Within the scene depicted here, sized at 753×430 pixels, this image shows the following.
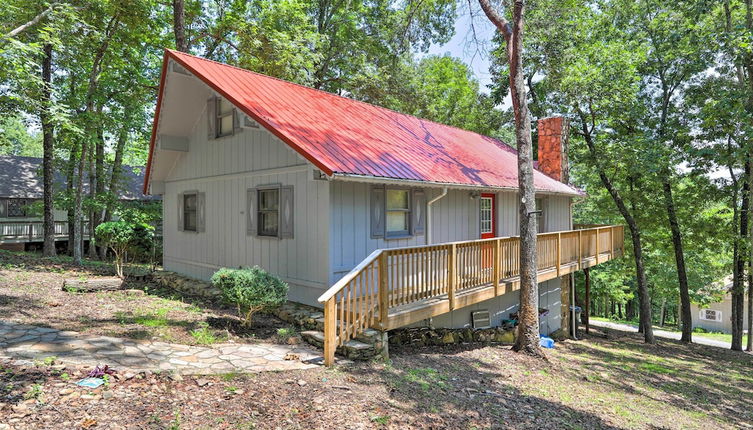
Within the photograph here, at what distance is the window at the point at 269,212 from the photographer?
8806mm

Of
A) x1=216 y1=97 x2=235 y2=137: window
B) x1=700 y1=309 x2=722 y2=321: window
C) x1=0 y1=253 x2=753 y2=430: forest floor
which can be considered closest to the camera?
x1=0 y1=253 x2=753 y2=430: forest floor

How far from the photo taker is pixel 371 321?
21.1 feet

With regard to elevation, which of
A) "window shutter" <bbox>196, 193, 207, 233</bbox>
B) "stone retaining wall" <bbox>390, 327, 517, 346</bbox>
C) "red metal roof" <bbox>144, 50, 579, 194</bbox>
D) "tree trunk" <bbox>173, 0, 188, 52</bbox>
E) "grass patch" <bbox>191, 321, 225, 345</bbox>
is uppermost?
"tree trunk" <bbox>173, 0, 188, 52</bbox>

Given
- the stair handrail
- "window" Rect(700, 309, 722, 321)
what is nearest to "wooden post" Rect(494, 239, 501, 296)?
the stair handrail

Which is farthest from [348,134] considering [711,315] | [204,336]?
[711,315]

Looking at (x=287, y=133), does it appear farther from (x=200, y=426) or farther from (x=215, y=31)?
(x=215, y=31)

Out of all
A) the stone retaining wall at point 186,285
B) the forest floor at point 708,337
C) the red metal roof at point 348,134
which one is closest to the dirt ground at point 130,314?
the stone retaining wall at point 186,285

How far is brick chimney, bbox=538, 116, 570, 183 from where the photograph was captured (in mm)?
16125

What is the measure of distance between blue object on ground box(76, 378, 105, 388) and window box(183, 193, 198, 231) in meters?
7.65

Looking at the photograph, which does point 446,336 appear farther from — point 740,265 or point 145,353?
point 740,265

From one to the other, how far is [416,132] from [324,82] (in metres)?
10.5

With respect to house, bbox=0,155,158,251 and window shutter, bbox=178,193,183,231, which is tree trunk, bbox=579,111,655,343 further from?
house, bbox=0,155,158,251

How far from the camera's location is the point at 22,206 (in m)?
20.9

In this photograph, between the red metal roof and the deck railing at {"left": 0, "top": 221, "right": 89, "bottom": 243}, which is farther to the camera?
the deck railing at {"left": 0, "top": 221, "right": 89, "bottom": 243}
